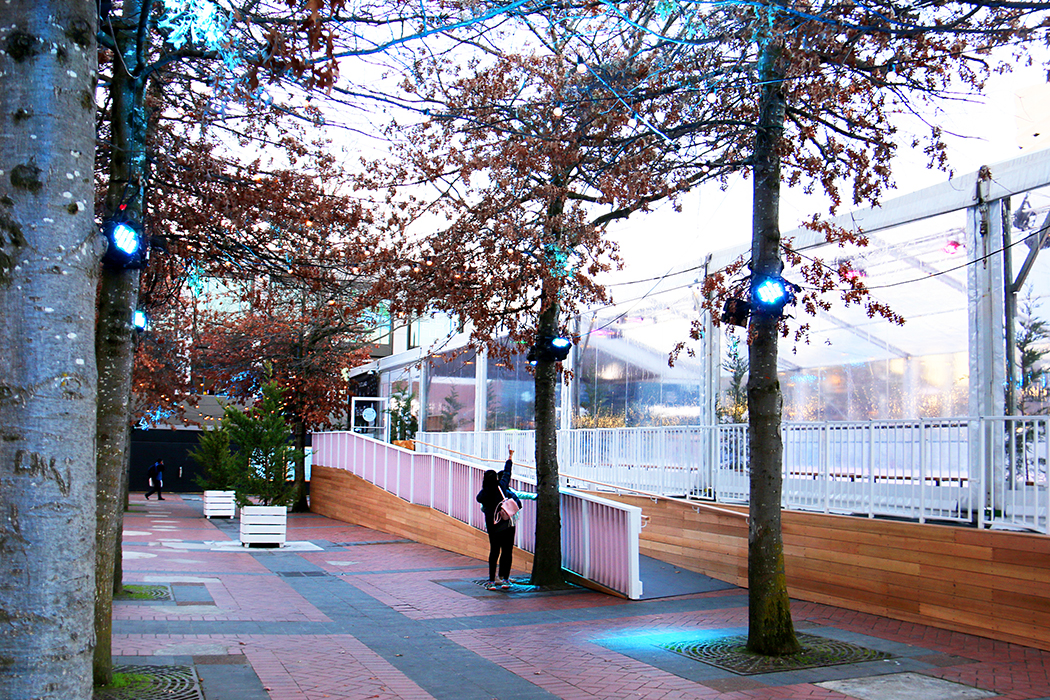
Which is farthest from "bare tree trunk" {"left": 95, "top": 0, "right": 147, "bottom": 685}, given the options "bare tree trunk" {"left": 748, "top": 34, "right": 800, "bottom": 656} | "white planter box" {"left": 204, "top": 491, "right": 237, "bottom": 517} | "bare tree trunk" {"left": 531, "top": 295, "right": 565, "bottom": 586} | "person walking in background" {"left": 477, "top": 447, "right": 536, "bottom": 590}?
"white planter box" {"left": 204, "top": 491, "right": 237, "bottom": 517}

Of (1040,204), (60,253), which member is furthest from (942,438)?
(60,253)

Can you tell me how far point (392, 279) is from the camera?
12102 millimetres

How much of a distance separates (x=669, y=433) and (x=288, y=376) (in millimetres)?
14627

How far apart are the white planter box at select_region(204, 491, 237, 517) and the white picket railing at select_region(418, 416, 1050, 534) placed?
1433cm

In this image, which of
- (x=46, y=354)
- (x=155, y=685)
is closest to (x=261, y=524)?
(x=155, y=685)

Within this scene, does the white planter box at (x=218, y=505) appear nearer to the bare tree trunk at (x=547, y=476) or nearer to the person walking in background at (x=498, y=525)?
the person walking in background at (x=498, y=525)

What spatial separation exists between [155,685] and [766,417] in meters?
5.54

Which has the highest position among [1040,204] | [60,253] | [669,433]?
[1040,204]

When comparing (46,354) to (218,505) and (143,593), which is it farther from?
(218,505)

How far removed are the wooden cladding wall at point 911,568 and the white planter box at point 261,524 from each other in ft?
27.6

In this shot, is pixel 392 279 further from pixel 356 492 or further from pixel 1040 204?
pixel 356 492

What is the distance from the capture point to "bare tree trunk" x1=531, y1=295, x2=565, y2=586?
39.3 feet

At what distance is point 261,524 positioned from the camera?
16891mm

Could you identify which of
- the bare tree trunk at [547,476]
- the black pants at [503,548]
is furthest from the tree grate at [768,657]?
the black pants at [503,548]
